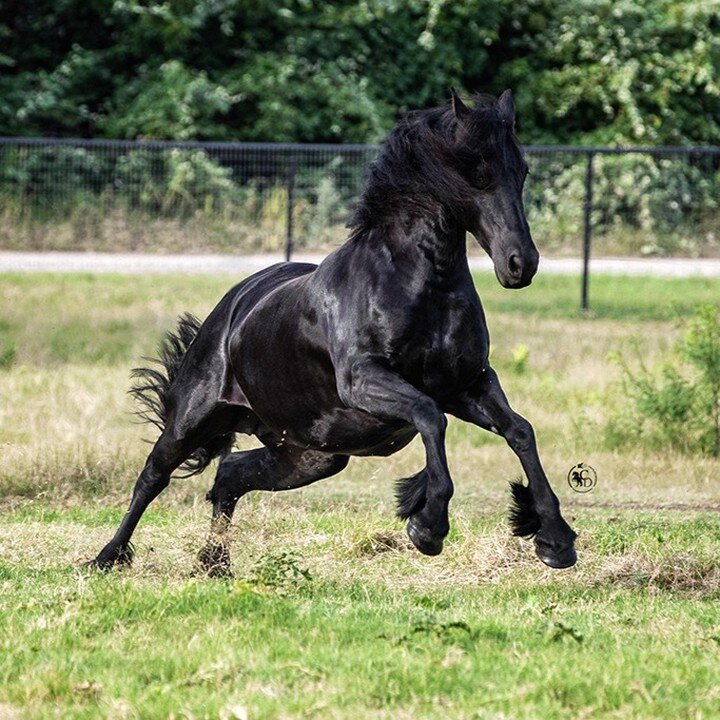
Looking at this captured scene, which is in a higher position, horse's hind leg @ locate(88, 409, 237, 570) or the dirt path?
horse's hind leg @ locate(88, 409, 237, 570)

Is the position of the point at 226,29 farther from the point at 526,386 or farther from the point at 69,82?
the point at 526,386

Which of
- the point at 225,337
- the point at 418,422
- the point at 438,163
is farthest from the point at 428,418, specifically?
the point at 225,337

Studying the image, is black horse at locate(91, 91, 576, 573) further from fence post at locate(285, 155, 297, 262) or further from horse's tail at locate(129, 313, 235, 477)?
fence post at locate(285, 155, 297, 262)

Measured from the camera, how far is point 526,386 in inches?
573

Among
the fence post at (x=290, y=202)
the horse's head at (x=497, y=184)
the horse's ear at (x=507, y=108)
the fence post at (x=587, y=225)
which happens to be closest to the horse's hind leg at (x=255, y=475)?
the horse's head at (x=497, y=184)

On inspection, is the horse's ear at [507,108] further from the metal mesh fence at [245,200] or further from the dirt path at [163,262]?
the dirt path at [163,262]

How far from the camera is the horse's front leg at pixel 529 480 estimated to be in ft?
20.5

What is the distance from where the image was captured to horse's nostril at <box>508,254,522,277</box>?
19.8ft

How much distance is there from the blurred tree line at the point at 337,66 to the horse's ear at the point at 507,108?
1979cm

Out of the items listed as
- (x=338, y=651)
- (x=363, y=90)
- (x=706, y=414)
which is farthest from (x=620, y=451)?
(x=363, y=90)

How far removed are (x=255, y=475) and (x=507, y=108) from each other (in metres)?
2.57

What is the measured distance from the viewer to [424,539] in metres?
6.08

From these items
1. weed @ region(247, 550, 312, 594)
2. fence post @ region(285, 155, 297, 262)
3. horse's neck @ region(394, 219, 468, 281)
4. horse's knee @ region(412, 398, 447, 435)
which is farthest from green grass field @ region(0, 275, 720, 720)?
fence post @ region(285, 155, 297, 262)

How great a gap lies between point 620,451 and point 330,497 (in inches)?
124
